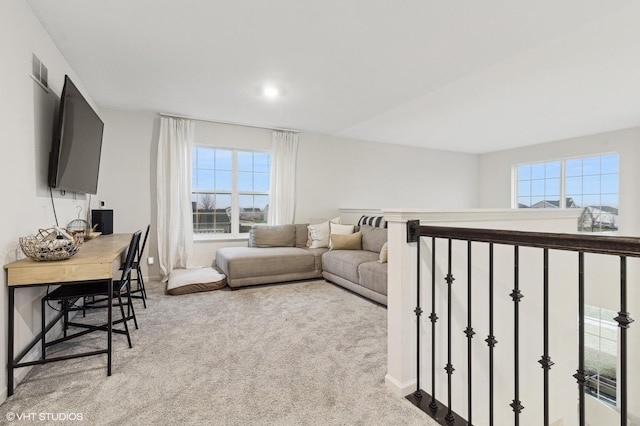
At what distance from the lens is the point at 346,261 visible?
3.96 meters

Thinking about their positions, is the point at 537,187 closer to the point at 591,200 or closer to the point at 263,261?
the point at 591,200

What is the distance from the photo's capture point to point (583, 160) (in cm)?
581

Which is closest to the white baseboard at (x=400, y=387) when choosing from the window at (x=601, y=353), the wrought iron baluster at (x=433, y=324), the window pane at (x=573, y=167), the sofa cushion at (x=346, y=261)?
the wrought iron baluster at (x=433, y=324)

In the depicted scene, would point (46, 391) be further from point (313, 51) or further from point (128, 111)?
point (128, 111)

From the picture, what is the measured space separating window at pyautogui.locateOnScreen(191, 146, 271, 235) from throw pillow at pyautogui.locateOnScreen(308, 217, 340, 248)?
0.95 meters

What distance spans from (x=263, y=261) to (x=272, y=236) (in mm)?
807

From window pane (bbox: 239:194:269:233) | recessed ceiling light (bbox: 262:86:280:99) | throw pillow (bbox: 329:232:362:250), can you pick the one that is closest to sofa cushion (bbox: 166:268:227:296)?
window pane (bbox: 239:194:269:233)

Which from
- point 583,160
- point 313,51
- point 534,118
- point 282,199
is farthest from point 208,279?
point 583,160

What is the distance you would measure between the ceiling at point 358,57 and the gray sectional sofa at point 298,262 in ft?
6.07

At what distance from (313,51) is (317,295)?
266 cm

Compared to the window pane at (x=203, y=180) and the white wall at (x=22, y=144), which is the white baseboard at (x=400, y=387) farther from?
the window pane at (x=203, y=180)

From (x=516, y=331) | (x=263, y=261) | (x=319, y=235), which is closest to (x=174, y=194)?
(x=263, y=261)

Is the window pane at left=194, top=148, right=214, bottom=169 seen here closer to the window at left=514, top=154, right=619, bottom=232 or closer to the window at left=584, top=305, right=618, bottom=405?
the window at left=584, top=305, right=618, bottom=405

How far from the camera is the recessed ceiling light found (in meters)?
3.53
